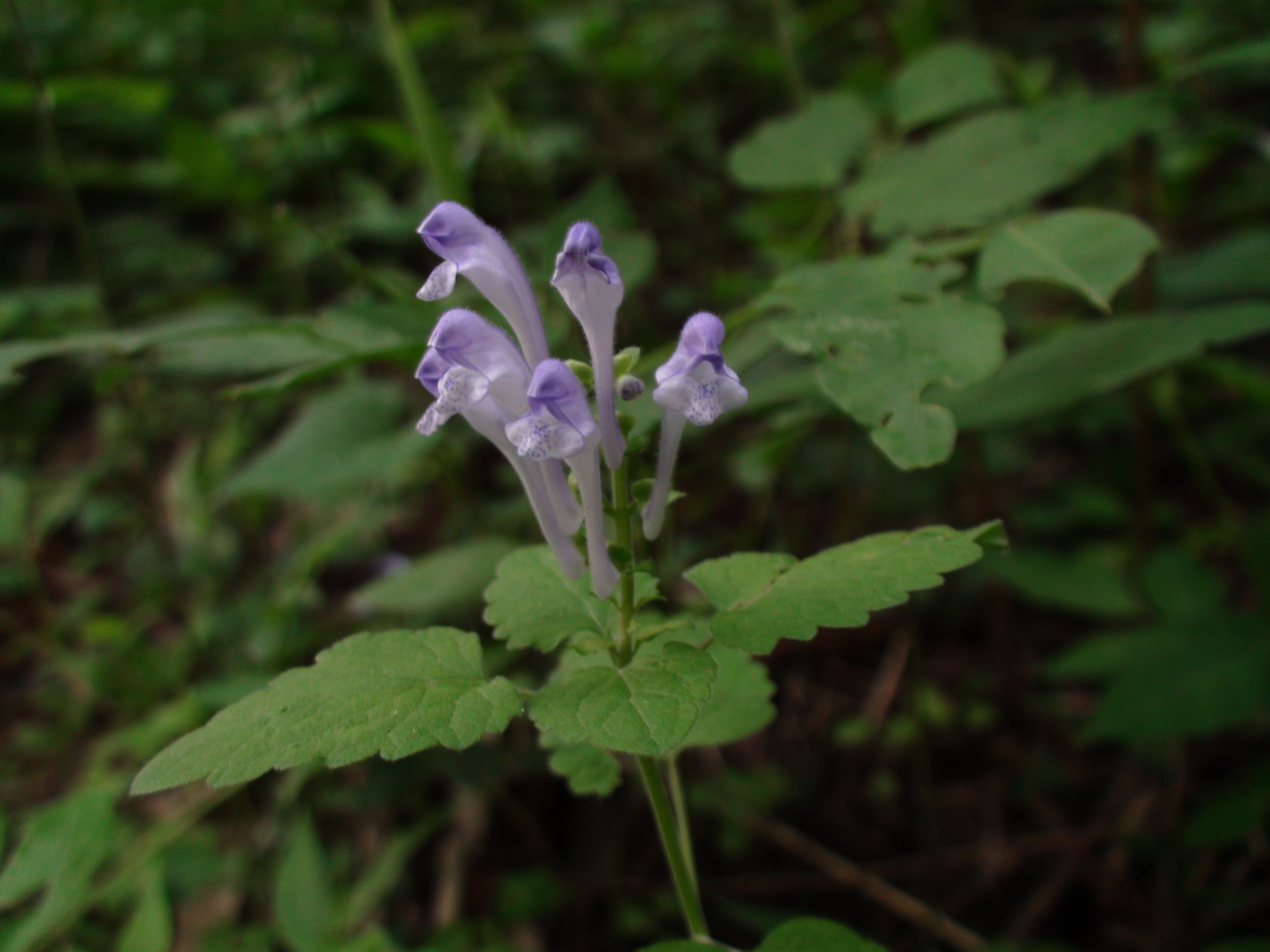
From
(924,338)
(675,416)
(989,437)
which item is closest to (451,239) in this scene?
(675,416)

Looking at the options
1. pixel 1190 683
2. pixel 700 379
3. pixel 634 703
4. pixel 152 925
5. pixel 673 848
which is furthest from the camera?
pixel 1190 683

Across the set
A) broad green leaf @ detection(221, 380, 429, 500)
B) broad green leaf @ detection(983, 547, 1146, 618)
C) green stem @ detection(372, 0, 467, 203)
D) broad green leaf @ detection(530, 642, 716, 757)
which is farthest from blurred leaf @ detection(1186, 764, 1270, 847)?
green stem @ detection(372, 0, 467, 203)

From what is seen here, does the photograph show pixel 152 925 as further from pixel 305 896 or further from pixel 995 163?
pixel 995 163

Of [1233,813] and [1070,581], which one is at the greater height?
[1070,581]

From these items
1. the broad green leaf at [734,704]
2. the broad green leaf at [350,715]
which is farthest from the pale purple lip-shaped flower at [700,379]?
the broad green leaf at [734,704]

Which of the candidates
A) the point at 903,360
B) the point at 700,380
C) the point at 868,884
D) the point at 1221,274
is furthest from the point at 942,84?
the point at 868,884

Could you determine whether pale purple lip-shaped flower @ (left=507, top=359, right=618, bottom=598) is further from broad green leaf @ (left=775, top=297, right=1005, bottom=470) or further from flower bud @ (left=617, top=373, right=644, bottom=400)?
broad green leaf @ (left=775, top=297, right=1005, bottom=470)
